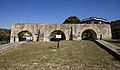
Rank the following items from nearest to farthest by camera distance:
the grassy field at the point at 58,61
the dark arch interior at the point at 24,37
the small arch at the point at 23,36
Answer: the grassy field at the point at 58,61
the small arch at the point at 23,36
the dark arch interior at the point at 24,37

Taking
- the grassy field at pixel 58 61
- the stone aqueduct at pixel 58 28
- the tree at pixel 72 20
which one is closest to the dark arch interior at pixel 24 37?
the stone aqueduct at pixel 58 28

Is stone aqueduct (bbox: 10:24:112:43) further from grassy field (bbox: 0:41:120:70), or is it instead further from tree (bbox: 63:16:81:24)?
tree (bbox: 63:16:81:24)

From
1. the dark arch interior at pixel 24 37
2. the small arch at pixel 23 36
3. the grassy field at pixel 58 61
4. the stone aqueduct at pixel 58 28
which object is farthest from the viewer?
the dark arch interior at pixel 24 37

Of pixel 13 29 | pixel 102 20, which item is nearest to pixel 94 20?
pixel 102 20

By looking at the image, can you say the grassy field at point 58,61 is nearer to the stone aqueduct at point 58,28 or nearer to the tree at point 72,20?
the stone aqueduct at point 58,28

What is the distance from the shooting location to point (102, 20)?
36.6 meters

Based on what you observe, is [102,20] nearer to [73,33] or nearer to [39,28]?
[73,33]

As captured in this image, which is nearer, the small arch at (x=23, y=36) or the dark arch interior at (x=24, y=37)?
the small arch at (x=23, y=36)

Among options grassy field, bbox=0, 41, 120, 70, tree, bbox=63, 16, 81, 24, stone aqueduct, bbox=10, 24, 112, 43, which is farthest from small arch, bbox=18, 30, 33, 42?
tree, bbox=63, 16, 81, 24

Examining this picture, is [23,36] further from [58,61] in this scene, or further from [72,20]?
[58,61]

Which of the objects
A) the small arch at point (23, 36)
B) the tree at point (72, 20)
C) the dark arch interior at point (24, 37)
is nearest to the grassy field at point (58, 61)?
the small arch at point (23, 36)

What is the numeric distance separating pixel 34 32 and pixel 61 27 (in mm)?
4787

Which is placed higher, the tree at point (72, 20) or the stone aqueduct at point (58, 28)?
the tree at point (72, 20)

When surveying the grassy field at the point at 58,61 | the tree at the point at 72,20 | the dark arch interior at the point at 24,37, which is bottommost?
the grassy field at the point at 58,61
